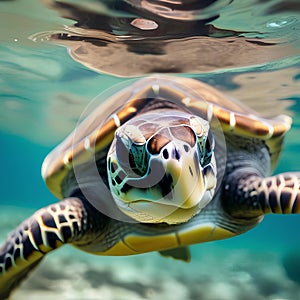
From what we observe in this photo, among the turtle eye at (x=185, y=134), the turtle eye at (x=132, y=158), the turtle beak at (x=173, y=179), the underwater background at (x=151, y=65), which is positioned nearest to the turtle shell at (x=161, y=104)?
the turtle eye at (x=132, y=158)

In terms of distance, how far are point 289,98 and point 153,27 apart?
567cm

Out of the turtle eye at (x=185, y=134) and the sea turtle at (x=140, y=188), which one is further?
the sea turtle at (x=140, y=188)

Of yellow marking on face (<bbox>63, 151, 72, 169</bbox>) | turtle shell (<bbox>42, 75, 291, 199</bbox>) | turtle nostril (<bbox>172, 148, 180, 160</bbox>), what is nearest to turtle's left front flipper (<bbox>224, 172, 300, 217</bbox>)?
turtle shell (<bbox>42, 75, 291, 199</bbox>)

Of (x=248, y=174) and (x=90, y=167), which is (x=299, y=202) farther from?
(x=90, y=167)

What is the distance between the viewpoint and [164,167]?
238 cm

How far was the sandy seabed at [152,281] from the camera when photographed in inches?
275

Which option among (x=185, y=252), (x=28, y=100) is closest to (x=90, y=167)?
(x=185, y=252)

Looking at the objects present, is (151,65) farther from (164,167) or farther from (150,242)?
(164,167)

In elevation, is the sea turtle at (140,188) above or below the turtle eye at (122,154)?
below

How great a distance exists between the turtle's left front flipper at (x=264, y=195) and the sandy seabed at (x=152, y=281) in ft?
12.0

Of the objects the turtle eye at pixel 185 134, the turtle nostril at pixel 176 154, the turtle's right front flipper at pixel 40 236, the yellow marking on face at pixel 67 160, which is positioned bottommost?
the turtle's right front flipper at pixel 40 236

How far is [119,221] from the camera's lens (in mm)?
3932

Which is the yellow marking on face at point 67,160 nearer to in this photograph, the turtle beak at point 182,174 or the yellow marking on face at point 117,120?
the yellow marking on face at point 117,120

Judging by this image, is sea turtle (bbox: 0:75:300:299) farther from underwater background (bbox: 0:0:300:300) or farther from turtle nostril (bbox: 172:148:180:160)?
underwater background (bbox: 0:0:300:300)
